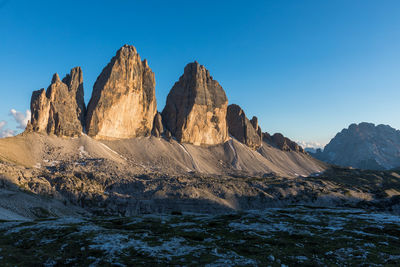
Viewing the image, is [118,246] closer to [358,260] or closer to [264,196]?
[358,260]

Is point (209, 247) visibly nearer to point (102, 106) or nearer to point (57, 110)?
point (57, 110)

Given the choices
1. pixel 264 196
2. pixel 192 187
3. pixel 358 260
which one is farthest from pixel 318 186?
pixel 358 260

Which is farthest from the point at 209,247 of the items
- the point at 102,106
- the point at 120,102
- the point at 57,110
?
the point at 120,102

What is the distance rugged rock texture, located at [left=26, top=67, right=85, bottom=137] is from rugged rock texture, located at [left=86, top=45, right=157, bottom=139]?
9.16m

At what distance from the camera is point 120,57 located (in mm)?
188375

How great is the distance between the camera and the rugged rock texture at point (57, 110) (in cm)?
14862

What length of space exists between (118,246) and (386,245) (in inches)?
1039

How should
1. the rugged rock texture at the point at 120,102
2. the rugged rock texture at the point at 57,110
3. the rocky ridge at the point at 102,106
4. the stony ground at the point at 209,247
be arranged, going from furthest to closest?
the rugged rock texture at the point at 120,102 < the rocky ridge at the point at 102,106 < the rugged rock texture at the point at 57,110 < the stony ground at the point at 209,247

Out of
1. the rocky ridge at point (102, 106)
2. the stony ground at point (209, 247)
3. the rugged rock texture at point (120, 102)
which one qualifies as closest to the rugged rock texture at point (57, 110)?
the rocky ridge at point (102, 106)

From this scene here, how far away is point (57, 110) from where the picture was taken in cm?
15700

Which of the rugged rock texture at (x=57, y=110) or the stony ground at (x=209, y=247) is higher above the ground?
the rugged rock texture at (x=57, y=110)

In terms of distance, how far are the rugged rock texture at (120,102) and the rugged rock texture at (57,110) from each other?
9.16 meters

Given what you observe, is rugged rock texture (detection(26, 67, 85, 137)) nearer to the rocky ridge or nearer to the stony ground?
the rocky ridge

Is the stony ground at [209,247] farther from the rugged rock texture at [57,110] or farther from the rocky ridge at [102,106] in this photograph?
the rocky ridge at [102,106]
